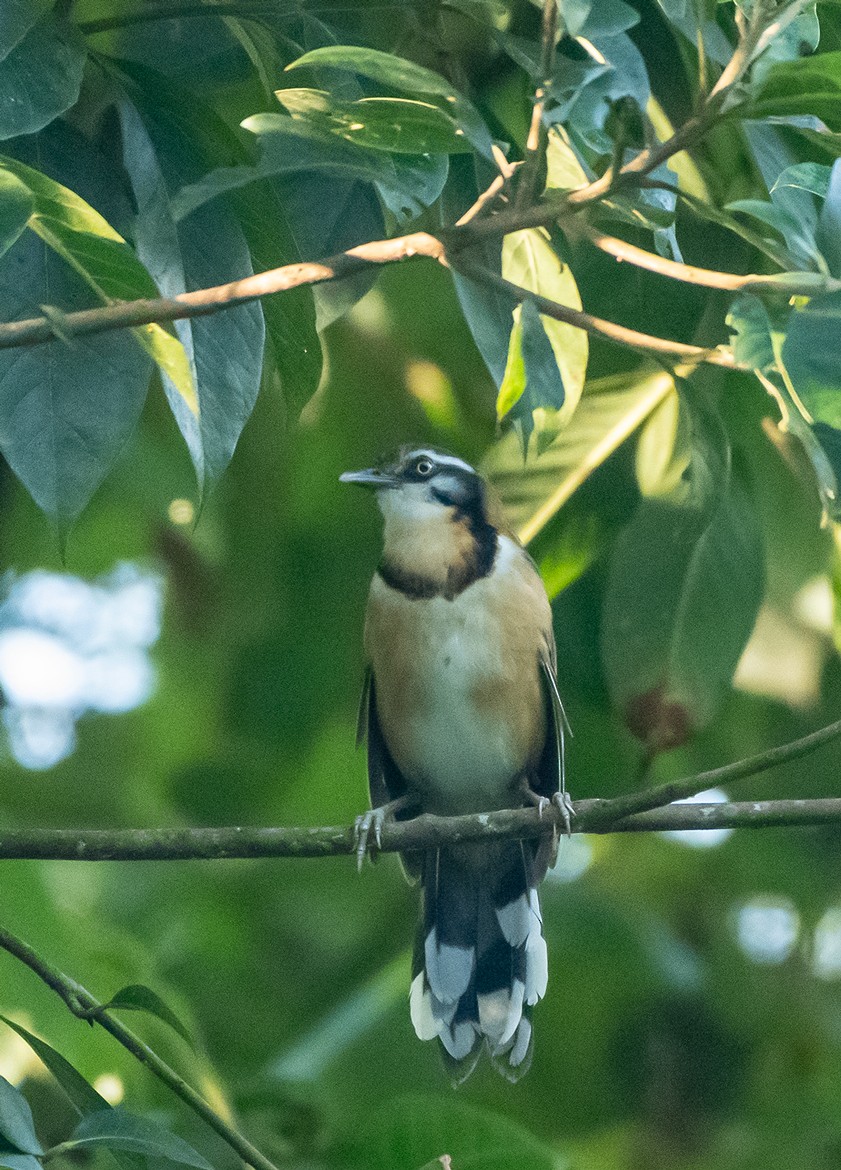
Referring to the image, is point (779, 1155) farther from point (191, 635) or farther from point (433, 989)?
point (191, 635)

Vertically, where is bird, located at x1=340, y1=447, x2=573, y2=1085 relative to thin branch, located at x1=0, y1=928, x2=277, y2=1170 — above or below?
below

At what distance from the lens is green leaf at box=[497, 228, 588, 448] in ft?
9.77

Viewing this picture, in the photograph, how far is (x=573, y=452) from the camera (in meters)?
4.29

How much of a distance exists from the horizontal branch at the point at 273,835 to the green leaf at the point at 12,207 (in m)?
1.20

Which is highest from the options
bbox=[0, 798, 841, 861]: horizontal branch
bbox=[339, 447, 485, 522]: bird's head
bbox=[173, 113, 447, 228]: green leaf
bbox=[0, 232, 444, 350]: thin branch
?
bbox=[173, 113, 447, 228]: green leaf

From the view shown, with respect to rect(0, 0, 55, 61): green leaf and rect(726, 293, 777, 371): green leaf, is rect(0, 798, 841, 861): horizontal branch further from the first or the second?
rect(0, 0, 55, 61): green leaf

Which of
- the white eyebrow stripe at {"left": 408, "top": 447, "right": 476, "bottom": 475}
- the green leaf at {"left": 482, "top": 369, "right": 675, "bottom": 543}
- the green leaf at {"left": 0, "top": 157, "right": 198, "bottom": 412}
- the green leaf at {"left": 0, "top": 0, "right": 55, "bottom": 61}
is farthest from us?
the white eyebrow stripe at {"left": 408, "top": 447, "right": 476, "bottom": 475}

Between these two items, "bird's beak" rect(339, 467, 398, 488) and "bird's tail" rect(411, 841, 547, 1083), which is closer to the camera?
"bird's tail" rect(411, 841, 547, 1083)

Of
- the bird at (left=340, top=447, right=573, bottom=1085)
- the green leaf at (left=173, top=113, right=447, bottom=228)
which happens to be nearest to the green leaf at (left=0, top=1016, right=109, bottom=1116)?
the green leaf at (left=173, top=113, right=447, bottom=228)

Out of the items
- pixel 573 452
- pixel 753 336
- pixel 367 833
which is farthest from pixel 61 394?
pixel 573 452

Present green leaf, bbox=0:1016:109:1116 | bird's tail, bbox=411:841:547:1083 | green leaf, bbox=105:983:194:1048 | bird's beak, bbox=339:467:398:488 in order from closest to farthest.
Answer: green leaf, bbox=0:1016:109:1116
green leaf, bbox=105:983:194:1048
bird's tail, bbox=411:841:547:1083
bird's beak, bbox=339:467:398:488

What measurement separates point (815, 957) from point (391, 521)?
3.20m

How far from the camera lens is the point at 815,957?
6.84m

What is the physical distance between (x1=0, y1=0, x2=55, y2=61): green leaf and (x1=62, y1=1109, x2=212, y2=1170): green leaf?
5.99ft
